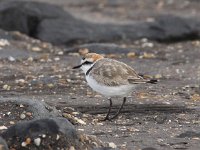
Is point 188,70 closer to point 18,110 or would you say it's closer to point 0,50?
point 0,50

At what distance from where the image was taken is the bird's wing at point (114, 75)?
28.0 ft

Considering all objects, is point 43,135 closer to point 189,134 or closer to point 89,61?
point 189,134

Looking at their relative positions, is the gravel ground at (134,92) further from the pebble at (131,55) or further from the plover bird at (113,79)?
the plover bird at (113,79)

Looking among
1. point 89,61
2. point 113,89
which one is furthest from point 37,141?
point 89,61

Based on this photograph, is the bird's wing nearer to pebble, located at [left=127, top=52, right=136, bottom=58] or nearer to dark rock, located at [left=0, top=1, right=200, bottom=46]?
pebble, located at [left=127, top=52, right=136, bottom=58]

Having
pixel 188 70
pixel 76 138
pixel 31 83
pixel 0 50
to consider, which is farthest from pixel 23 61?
pixel 76 138

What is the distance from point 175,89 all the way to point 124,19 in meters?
7.66

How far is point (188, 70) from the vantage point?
12305 mm

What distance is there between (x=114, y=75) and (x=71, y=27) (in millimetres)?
6803

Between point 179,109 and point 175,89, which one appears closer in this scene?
point 179,109

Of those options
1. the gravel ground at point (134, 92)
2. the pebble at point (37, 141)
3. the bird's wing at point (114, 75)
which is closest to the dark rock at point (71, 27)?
the gravel ground at point (134, 92)

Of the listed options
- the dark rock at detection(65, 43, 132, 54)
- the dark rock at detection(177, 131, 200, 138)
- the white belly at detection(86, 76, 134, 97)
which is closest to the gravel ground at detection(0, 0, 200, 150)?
the dark rock at detection(177, 131, 200, 138)

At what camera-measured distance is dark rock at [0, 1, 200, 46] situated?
15141mm

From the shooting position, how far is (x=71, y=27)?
15281 millimetres
